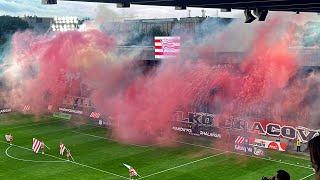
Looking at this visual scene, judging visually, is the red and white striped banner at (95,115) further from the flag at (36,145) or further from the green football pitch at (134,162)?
the flag at (36,145)

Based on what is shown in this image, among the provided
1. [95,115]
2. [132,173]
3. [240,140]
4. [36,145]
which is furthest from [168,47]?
[132,173]

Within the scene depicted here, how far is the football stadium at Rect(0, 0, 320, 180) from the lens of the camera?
28.2 metres

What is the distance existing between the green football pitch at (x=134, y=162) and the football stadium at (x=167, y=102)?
0.22ft

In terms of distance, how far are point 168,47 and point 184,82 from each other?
8.01 meters

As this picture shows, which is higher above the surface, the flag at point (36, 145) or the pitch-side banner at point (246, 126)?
the pitch-side banner at point (246, 126)

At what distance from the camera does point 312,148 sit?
5254 millimetres

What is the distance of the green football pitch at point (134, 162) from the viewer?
26062 mm

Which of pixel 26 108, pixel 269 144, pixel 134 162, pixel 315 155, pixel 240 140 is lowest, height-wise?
pixel 134 162

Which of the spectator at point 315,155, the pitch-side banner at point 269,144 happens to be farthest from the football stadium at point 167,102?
the spectator at point 315,155

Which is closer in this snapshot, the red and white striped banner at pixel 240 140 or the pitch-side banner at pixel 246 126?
the pitch-side banner at pixel 246 126

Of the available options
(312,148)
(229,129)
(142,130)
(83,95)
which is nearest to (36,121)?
(83,95)

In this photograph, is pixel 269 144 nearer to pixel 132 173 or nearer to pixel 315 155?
pixel 132 173

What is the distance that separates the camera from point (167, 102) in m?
38.2

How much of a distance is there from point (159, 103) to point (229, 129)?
267 inches
